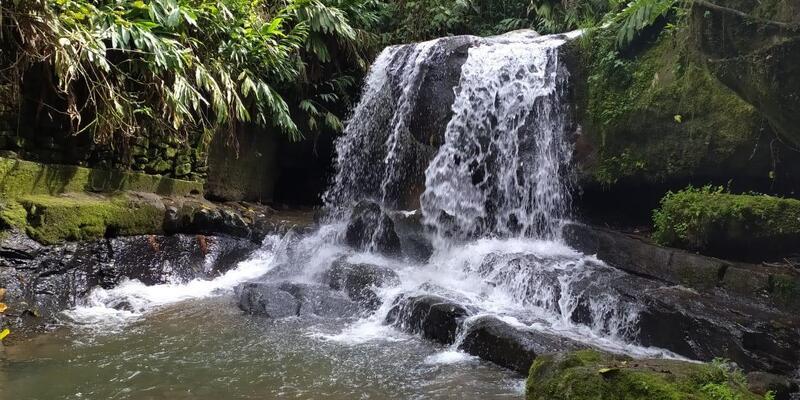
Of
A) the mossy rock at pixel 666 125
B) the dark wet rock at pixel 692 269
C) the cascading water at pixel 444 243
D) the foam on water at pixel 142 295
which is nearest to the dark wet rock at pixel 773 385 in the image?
the cascading water at pixel 444 243

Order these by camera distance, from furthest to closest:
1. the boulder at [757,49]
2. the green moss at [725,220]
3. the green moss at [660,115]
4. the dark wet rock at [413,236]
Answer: the dark wet rock at [413,236], the green moss at [660,115], the green moss at [725,220], the boulder at [757,49]

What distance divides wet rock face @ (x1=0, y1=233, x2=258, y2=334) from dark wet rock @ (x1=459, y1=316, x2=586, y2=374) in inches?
158

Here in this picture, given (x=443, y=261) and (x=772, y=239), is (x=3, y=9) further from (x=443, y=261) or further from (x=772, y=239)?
(x=772, y=239)

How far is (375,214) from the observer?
8367mm

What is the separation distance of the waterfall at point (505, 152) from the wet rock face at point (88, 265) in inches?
136

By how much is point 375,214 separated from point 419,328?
3125mm

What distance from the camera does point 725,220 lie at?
6055 millimetres

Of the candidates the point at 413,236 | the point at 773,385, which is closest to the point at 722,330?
the point at 773,385

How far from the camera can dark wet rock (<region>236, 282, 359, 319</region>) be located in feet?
19.5

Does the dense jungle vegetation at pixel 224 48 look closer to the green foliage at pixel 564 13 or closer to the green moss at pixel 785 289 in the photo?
the green foliage at pixel 564 13

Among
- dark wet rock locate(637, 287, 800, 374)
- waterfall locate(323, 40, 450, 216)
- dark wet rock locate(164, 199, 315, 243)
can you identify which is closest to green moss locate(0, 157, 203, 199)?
dark wet rock locate(164, 199, 315, 243)

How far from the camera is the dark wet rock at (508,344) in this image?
4488mm

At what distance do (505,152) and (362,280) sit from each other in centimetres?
362

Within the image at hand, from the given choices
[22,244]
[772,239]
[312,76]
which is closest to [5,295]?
[22,244]
